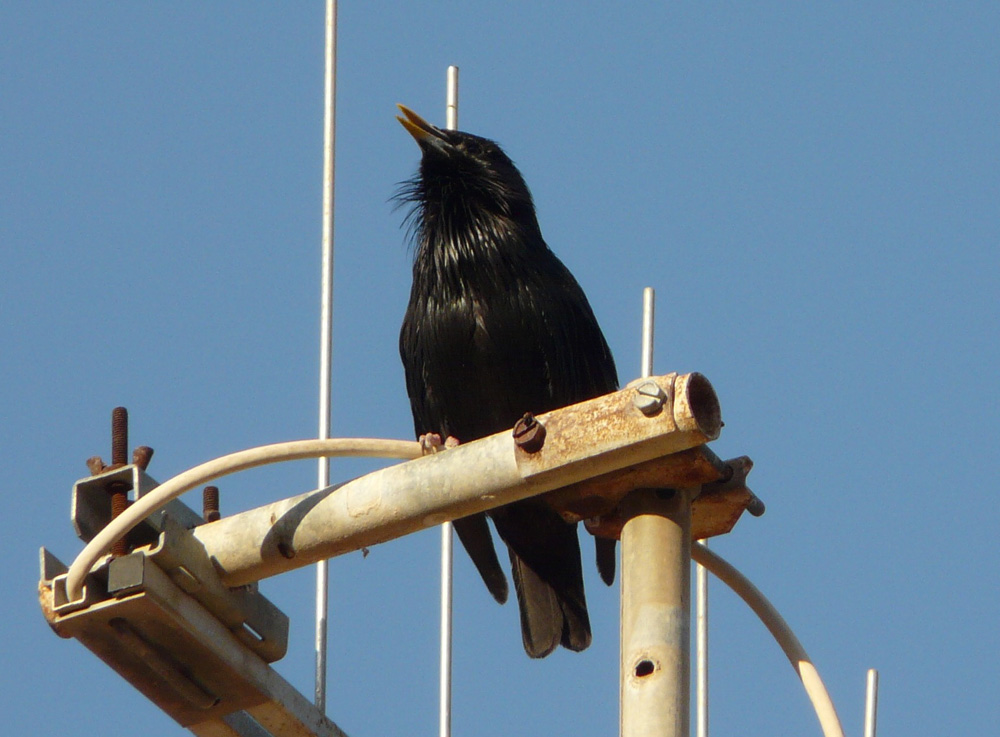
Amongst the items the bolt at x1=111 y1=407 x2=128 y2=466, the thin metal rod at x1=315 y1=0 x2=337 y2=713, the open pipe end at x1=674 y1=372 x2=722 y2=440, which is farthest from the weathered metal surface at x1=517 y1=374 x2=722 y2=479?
the bolt at x1=111 y1=407 x2=128 y2=466

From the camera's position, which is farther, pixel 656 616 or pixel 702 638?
pixel 702 638

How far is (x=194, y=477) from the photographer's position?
13.7 ft

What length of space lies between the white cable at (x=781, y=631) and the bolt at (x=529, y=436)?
0.50 metres

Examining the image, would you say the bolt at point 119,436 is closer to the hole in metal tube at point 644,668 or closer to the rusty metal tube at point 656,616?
the rusty metal tube at point 656,616

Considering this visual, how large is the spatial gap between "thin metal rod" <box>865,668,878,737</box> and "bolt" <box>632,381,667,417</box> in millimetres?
2304

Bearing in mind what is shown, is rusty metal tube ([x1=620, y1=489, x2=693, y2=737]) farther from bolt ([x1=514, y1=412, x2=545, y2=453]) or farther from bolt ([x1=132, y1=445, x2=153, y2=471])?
bolt ([x1=132, y1=445, x2=153, y2=471])

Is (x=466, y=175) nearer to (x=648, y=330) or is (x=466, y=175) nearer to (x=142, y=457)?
(x=648, y=330)

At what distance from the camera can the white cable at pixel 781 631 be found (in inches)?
161

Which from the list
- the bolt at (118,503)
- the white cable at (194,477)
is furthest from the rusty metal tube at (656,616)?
the bolt at (118,503)

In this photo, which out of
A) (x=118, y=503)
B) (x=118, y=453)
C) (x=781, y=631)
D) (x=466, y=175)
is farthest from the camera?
(x=466, y=175)

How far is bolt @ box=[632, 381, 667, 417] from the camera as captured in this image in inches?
155

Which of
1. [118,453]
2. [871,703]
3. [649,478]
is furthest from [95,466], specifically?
[871,703]

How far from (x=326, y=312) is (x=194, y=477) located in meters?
1.95

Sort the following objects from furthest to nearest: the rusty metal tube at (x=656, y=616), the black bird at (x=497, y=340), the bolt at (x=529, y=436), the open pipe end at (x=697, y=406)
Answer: the black bird at (x=497, y=340) < the bolt at (x=529, y=436) < the open pipe end at (x=697, y=406) < the rusty metal tube at (x=656, y=616)
